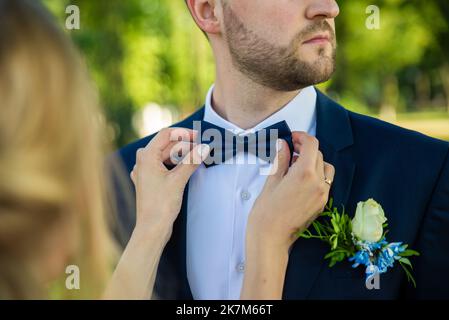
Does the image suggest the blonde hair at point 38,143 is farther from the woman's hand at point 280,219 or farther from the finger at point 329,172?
the finger at point 329,172

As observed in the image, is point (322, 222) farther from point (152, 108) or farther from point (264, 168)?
point (152, 108)

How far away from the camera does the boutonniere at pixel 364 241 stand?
2189 millimetres

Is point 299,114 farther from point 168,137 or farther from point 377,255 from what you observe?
point 377,255

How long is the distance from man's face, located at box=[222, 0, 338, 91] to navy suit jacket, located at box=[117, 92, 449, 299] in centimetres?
22

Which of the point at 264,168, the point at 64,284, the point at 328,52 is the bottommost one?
the point at 64,284

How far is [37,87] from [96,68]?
12.9m

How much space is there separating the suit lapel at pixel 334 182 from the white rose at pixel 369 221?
0.41 feet

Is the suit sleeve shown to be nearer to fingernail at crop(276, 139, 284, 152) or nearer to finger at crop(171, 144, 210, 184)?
fingernail at crop(276, 139, 284, 152)

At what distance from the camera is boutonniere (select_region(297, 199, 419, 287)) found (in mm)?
2189

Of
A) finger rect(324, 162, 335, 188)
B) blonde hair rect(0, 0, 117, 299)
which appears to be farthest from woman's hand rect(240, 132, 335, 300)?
blonde hair rect(0, 0, 117, 299)

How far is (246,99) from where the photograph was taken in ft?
8.95

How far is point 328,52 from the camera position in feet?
8.20

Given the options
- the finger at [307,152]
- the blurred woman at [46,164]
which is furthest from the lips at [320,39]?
the blurred woman at [46,164]
